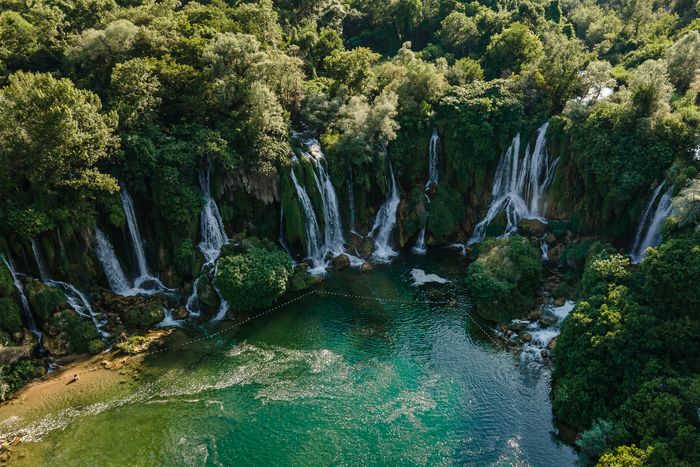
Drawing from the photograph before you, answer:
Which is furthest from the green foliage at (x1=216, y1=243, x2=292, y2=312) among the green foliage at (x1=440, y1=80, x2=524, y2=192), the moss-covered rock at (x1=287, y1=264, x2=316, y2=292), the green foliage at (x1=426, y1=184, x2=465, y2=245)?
the green foliage at (x1=440, y1=80, x2=524, y2=192)

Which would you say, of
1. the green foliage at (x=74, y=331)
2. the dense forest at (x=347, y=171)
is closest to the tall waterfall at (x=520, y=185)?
the dense forest at (x=347, y=171)

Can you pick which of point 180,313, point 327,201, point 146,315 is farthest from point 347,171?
point 146,315

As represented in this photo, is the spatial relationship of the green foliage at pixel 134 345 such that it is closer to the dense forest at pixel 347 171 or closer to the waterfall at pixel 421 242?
the dense forest at pixel 347 171

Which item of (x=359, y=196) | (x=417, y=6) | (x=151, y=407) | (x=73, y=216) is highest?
(x=417, y=6)

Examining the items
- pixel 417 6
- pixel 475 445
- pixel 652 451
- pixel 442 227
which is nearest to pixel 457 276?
pixel 442 227

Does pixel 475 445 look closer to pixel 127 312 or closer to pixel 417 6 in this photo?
pixel 127 312

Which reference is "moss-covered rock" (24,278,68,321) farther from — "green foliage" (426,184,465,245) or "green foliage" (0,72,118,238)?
"green foliage" (426,184,465,245)
